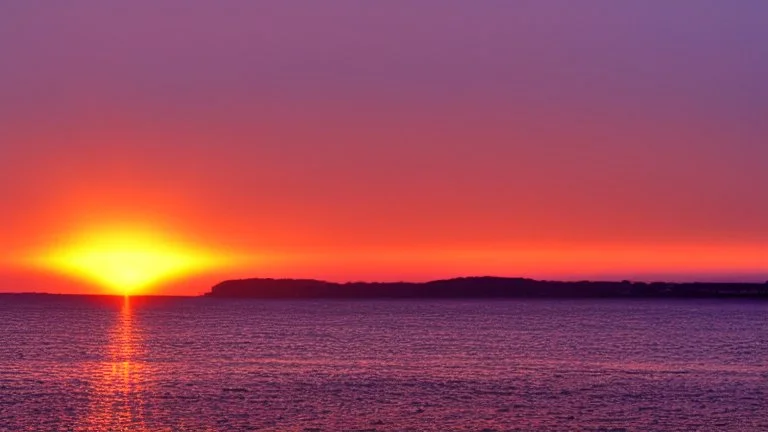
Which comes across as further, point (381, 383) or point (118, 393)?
point (381, 383)

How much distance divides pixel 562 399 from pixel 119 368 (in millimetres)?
39993

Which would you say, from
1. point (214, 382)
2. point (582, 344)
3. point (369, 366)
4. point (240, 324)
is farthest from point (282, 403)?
point (240, 324)

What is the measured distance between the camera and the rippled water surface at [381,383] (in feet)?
180

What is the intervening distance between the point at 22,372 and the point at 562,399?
1647 inches

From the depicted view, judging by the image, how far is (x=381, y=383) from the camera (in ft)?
238

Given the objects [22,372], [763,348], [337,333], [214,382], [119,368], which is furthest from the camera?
[337,333]

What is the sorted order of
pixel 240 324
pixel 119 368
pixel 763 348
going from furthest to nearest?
pixel 240 324 < pixel 763 348 < pixel 119 368

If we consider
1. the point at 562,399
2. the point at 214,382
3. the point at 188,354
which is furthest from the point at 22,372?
the point at 562,399

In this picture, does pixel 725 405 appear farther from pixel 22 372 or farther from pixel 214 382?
pixel 22 372

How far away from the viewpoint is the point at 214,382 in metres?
72.6

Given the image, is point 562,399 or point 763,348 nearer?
point 562,399

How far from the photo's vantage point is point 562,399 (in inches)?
2485

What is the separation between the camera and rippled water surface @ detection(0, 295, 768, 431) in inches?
2165

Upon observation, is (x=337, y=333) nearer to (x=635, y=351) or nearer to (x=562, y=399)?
(x=635, y=351)
